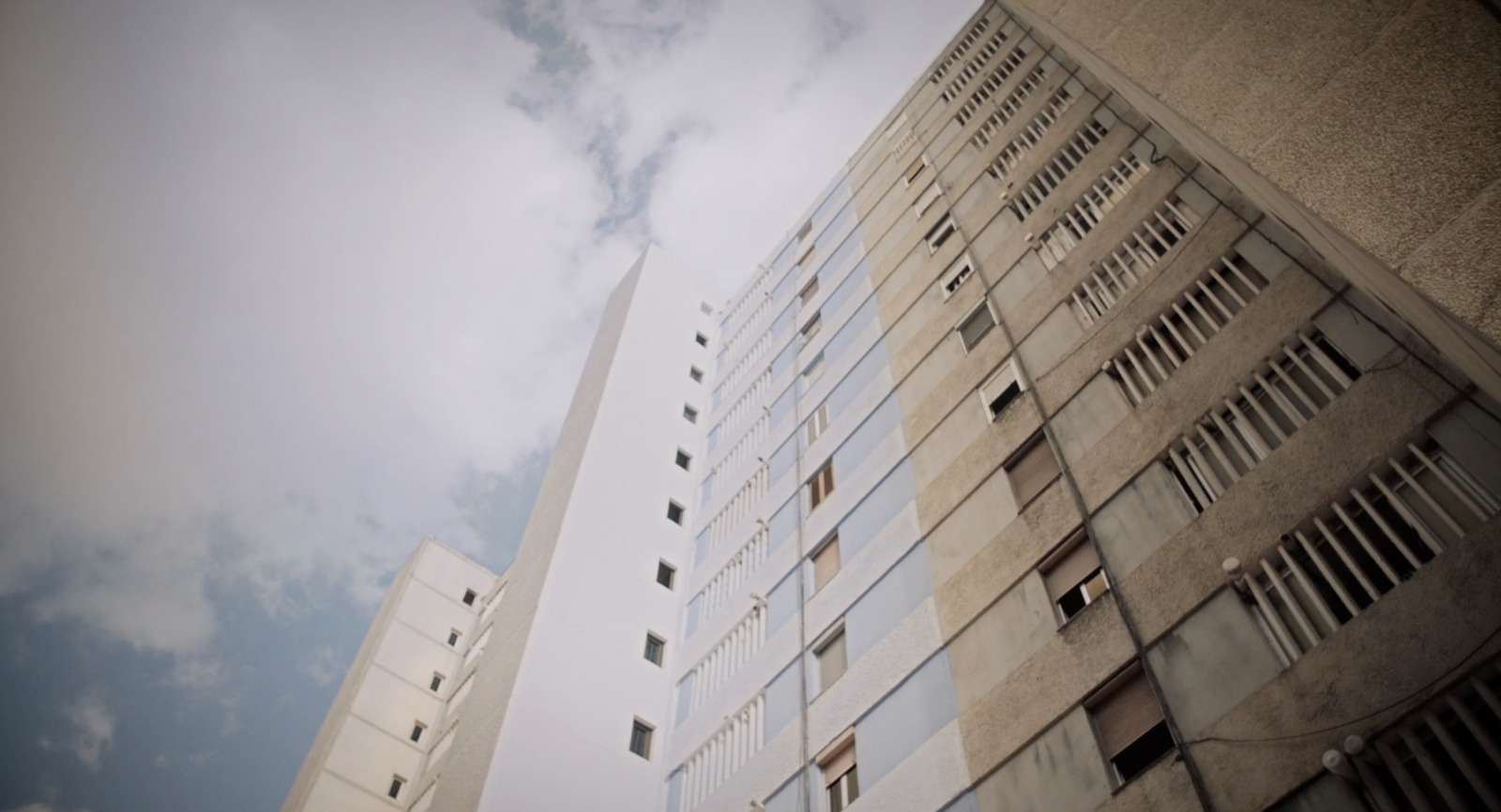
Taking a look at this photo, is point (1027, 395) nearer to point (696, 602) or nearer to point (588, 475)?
point (696, 602)

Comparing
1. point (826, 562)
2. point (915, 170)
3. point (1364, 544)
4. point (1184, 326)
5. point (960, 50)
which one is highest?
point (960, 50)

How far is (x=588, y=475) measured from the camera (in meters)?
20.4

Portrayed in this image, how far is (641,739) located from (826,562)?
18.2 ft

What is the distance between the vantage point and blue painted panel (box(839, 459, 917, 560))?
41.3ft

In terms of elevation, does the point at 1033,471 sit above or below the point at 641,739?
above

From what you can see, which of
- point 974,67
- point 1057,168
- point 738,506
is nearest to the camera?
point 1057,168

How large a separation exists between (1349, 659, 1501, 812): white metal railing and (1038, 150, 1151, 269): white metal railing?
8.47 metres

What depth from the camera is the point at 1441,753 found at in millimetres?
5766

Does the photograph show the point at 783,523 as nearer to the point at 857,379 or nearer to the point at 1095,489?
the point at 857,379

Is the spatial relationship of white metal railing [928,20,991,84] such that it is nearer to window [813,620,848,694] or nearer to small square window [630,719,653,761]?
window [813,620,848,694]

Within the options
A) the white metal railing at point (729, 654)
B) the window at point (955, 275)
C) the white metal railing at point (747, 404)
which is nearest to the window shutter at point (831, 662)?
the white metal railing at point (729, 654)

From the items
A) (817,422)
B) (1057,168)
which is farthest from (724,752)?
(1057,168)

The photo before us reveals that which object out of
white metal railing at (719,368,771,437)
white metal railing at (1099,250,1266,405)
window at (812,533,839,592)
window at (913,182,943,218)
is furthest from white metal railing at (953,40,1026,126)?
window at (812,533,839,592)

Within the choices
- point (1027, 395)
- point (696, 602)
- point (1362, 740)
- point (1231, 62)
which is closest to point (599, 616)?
point (696, 602)
